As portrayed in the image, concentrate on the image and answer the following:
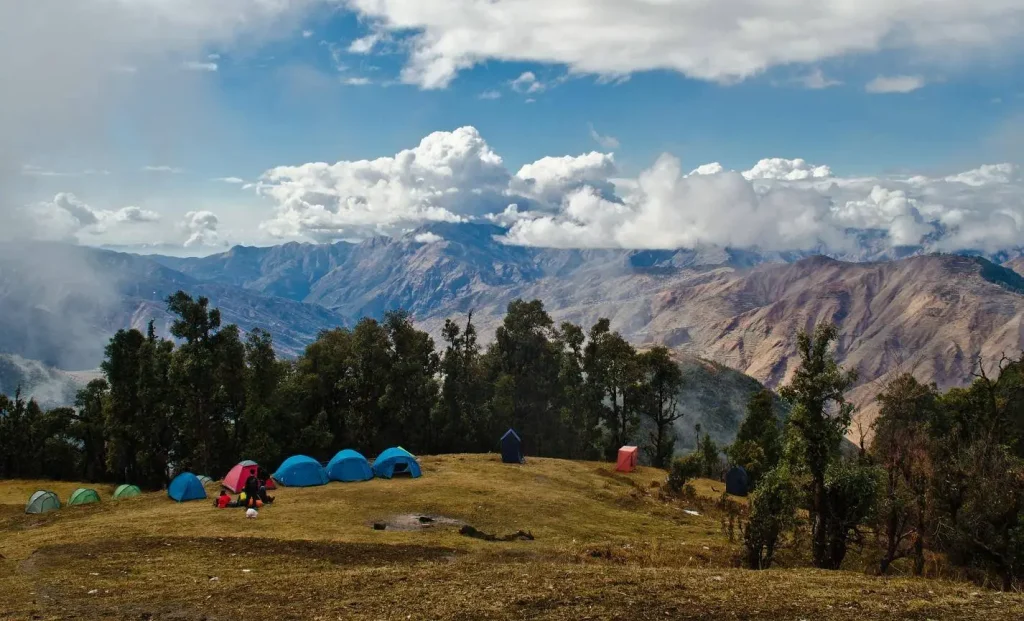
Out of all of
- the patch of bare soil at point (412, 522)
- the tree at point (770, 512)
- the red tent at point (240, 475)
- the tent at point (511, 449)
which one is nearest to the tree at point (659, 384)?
the tent at point (511, 449)

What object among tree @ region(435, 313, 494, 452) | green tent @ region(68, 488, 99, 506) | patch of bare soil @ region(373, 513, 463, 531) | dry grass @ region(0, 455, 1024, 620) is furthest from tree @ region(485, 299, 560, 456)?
patch of bare soil @ region(373, 513, 463, 531)

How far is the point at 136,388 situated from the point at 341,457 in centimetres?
3145

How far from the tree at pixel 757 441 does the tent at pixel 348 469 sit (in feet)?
110

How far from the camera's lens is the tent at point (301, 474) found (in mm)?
46438

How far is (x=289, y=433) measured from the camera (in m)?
69.8

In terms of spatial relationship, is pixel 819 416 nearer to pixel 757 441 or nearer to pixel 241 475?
pixel 241 475

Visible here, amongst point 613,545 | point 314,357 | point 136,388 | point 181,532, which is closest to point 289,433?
point 314,357

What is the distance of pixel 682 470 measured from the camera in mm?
56156

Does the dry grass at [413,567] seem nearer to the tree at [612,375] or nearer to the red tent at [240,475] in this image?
the red tent at [240,475]

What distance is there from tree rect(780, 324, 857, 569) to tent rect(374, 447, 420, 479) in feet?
100

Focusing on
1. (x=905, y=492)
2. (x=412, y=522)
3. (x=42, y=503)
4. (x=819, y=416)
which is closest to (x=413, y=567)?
(x=412, y=522)

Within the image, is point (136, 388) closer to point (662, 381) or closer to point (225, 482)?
point (225, 482)

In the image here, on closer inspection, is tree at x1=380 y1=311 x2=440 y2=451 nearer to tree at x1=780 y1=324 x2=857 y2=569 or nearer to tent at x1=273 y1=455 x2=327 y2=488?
tent at x1=273 y1=455 x2=327 y2=488

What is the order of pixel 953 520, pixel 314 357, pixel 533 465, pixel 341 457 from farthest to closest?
pixel 314 357, pixel 533 465, pixel 341 457, pixel 953 520
